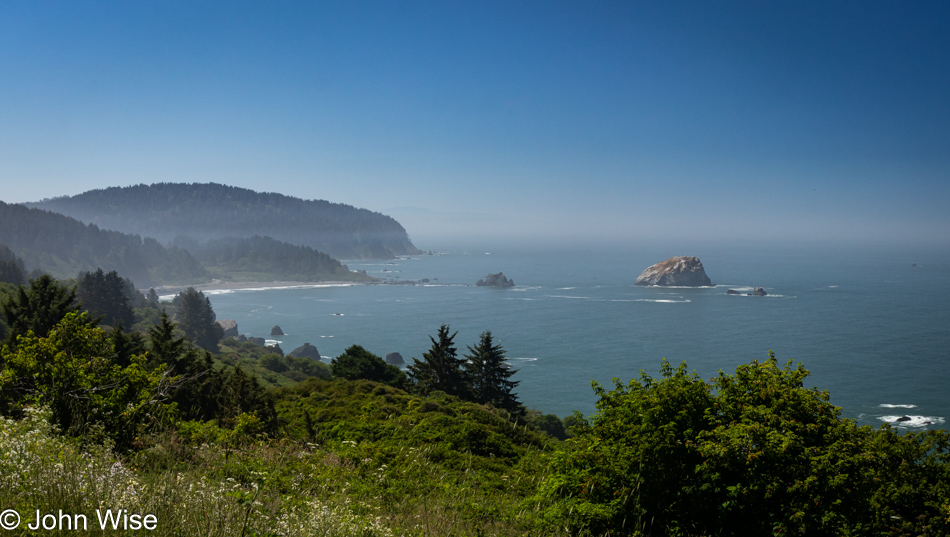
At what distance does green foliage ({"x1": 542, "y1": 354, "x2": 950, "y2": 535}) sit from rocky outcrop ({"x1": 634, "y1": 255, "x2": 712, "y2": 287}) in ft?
516

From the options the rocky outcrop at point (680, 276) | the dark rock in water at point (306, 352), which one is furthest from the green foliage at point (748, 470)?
the rocky outcrop at point (680, 276)

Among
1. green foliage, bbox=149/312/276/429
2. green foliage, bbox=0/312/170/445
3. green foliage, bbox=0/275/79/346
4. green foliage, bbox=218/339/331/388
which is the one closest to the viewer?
green foliage, bbox=0/312/170/445

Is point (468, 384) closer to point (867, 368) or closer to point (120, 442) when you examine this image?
point (120, 442)

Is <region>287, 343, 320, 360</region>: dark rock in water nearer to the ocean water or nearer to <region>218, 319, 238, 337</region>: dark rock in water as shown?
the ocean water

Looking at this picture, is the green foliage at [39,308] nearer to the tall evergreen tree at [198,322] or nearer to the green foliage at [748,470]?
the green foliage at [748,470]

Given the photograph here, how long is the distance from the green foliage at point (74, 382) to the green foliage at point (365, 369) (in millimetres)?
→ 21699

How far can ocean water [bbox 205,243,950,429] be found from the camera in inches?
2462

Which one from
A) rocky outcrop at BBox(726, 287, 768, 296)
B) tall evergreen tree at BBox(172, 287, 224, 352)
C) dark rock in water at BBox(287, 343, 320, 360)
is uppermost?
rocky outcrop at BBox(726, 287, 768, 296)

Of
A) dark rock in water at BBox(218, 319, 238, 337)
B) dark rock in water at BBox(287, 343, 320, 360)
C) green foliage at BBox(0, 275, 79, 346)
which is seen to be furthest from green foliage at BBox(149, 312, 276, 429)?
dark rock in water at BBox(218, 319, 238, 337)

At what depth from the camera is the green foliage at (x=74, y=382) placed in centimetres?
816

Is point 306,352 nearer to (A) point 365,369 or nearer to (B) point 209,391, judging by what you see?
(A) point 365,369

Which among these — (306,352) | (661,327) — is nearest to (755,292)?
(661,327)

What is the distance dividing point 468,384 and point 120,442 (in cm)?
3516

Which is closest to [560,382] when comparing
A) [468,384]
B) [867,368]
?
[468,384]
